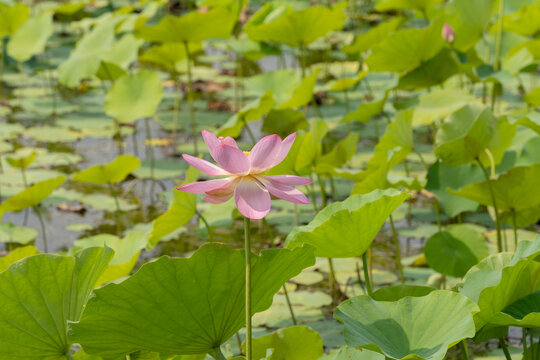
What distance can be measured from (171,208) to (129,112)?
1.21m

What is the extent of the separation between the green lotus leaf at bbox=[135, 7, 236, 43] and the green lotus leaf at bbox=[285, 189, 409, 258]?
1.42m

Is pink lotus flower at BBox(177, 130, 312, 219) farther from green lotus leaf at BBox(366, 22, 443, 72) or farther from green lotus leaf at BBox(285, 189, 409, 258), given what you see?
green lotus leaf at BBox(366, 22, 443, 72)

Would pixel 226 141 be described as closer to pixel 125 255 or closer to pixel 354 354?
pixel 354 354

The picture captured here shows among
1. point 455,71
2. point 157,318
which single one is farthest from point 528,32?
point 157,318

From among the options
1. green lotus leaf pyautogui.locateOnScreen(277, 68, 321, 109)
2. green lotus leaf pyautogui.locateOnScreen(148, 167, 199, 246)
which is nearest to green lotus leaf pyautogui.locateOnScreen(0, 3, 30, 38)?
green lotus leaf pyautogui.locateOnScreen(277, 68, 321, 109)

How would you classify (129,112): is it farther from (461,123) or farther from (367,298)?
(367,298)

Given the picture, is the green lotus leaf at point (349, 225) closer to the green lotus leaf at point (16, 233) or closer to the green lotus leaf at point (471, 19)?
the green lotus leaf at point (16, 233)

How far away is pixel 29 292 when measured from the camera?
834 mm

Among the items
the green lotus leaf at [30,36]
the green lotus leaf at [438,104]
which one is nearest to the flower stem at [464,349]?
the green lotus leaf at [438,104]

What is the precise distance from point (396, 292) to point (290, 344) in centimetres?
17

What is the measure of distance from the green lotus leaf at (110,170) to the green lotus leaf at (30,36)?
58.8 inches

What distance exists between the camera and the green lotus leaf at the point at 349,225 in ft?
3.01

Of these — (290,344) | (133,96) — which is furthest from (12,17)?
(290,344)

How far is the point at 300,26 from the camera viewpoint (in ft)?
7.57
